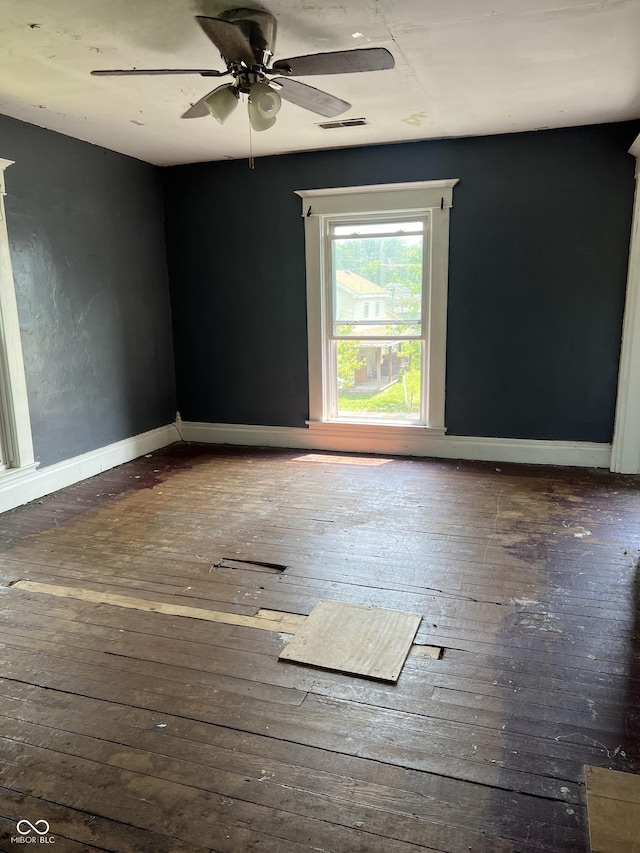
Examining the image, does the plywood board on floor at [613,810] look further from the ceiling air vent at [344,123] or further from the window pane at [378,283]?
the ceiling air vent at [344,123]

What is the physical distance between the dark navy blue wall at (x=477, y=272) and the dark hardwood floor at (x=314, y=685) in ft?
4.27

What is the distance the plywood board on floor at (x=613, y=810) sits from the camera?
5.08ft

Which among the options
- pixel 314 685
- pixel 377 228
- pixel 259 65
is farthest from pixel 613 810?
pixel 377 228

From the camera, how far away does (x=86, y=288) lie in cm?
483

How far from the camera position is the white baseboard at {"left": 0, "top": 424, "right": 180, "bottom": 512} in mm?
4203

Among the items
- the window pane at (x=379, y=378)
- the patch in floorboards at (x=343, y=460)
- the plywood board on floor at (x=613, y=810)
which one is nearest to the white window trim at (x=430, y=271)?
the window pane at (x=379, y=378)

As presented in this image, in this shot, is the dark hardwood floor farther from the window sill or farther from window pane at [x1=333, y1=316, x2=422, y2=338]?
window pane at [x1=333, y1=316, x2=422, y2=338]

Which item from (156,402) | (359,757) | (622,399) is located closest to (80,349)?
(156,402)

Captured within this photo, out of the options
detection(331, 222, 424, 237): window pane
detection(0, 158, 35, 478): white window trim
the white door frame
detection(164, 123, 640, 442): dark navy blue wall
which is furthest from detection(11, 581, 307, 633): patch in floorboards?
detection(331, 222, 424, 237): window pane

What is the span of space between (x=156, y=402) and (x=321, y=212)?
2401mm

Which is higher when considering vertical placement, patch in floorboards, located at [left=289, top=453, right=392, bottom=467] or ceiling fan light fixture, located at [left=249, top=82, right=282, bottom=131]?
ceiling fan light fixture, located at [left=249, top=82, right=282, bottom=131]

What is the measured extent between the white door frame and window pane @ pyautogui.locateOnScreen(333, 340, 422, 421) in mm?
1639

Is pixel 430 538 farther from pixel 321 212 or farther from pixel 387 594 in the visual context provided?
pixel 321 212

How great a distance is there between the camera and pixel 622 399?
4.65 metres
